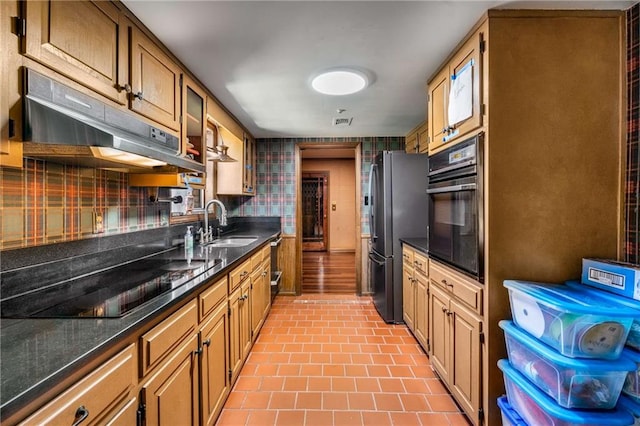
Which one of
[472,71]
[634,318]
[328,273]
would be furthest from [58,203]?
[328,273]

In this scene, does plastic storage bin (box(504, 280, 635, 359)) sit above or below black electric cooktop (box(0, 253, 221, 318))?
below

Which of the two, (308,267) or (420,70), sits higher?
(420,70)

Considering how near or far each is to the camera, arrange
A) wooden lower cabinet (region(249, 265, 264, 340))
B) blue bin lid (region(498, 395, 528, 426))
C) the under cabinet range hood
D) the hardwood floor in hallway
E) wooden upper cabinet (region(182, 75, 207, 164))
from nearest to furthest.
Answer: the under cabinet range hood < blue bin lid (region(498, 395, 528, 426)) < wooden upper cabinet (region(182, 75, 207, 164)) < wooden lower cabinet (region(249, 265, 264, 340)) < the hardwood floor in hallway

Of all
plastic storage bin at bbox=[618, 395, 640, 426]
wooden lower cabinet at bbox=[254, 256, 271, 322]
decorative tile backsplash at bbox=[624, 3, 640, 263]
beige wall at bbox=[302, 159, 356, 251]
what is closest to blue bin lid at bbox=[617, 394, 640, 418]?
plastic storage bin at bbox=[618, 395, 640, 426]

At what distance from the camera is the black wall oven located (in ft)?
4.90

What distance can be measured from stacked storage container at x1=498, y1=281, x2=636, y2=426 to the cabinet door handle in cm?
155

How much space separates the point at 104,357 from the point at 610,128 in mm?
2291

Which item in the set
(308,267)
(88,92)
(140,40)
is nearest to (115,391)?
(88,92)

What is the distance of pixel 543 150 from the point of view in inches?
56.2

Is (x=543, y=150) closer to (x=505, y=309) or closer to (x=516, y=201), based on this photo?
(x=516, y=201)

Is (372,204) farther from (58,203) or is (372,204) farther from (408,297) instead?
(58,203)

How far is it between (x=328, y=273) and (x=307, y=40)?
4239 millimetres

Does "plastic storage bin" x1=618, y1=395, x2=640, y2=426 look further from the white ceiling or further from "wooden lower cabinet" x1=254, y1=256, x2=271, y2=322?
"wooden lower cabinet" x1=254, y1=256, x2=271, y2=322

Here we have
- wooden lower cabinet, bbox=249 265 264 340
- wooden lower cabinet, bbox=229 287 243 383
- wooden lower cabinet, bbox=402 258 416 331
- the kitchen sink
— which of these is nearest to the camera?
wooden lower cabinet, bbox=229 287 243 383
